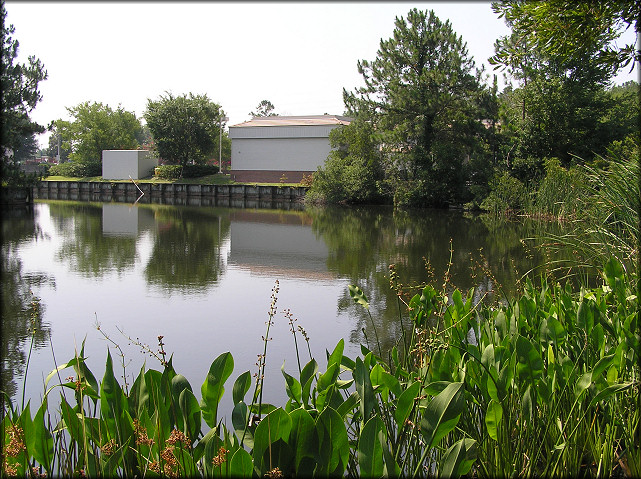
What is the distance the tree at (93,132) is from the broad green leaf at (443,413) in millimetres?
57253

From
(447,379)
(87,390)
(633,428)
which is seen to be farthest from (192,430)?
(633,428)

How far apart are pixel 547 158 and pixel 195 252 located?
19.5m

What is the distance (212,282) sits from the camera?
37.9 ft

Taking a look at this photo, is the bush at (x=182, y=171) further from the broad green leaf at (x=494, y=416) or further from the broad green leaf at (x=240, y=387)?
the broad green leaf at (x=494, y=416)

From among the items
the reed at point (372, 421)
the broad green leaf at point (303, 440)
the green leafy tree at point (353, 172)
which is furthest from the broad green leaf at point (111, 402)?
the green leafy tree at point (353, 172)

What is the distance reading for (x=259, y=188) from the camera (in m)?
44.2

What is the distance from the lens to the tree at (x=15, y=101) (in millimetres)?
24234

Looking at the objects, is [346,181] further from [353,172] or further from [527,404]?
[527,404]

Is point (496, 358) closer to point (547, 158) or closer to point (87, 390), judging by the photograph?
point (87, 390)

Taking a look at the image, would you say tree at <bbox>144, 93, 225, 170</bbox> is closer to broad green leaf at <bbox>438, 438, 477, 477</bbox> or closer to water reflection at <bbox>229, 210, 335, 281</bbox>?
water reflection at <bbox>229, 210, 335, 281</bbox>

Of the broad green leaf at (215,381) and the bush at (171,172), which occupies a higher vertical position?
the bush at (171,172)

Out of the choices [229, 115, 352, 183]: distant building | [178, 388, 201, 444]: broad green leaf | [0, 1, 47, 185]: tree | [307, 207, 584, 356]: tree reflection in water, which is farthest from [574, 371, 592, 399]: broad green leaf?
[229, 115, 352, 183]: distant building

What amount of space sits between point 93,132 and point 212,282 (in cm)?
5129

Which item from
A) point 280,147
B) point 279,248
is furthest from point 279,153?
point 279,248
